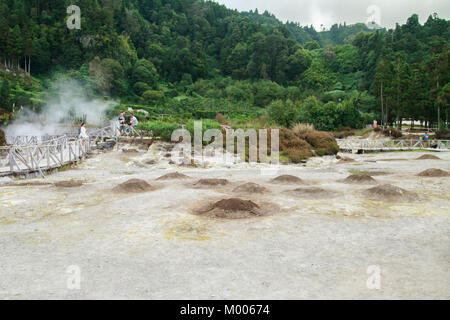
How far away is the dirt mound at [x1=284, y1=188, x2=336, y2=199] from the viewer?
1150cm

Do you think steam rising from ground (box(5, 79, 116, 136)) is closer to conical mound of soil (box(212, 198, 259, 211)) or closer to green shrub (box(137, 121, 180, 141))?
green shrub (box(137, 121, 180, 141))

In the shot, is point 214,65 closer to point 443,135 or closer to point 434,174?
point 443,135

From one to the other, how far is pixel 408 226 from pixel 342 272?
3.46m

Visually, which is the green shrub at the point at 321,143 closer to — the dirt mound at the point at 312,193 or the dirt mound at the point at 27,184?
the dirt mound at the point at 312,193

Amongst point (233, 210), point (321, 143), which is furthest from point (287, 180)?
point (321, 143)

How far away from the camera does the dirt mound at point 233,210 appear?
9.12 m

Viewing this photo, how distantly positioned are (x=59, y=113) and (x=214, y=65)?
87774 millimetres

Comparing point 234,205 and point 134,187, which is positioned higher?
point 134,187

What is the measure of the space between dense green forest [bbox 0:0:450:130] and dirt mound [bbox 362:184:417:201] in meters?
27.1

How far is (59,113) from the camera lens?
53.8 m

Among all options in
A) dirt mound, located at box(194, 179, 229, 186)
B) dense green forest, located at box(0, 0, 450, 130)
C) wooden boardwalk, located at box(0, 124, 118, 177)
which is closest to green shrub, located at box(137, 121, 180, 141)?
wooden boardwalk, located at box(0, 124, 118, 177)

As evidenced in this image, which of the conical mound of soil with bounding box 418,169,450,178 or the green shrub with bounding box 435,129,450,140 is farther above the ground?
the green shrub with bounding box 435,129,450,140
